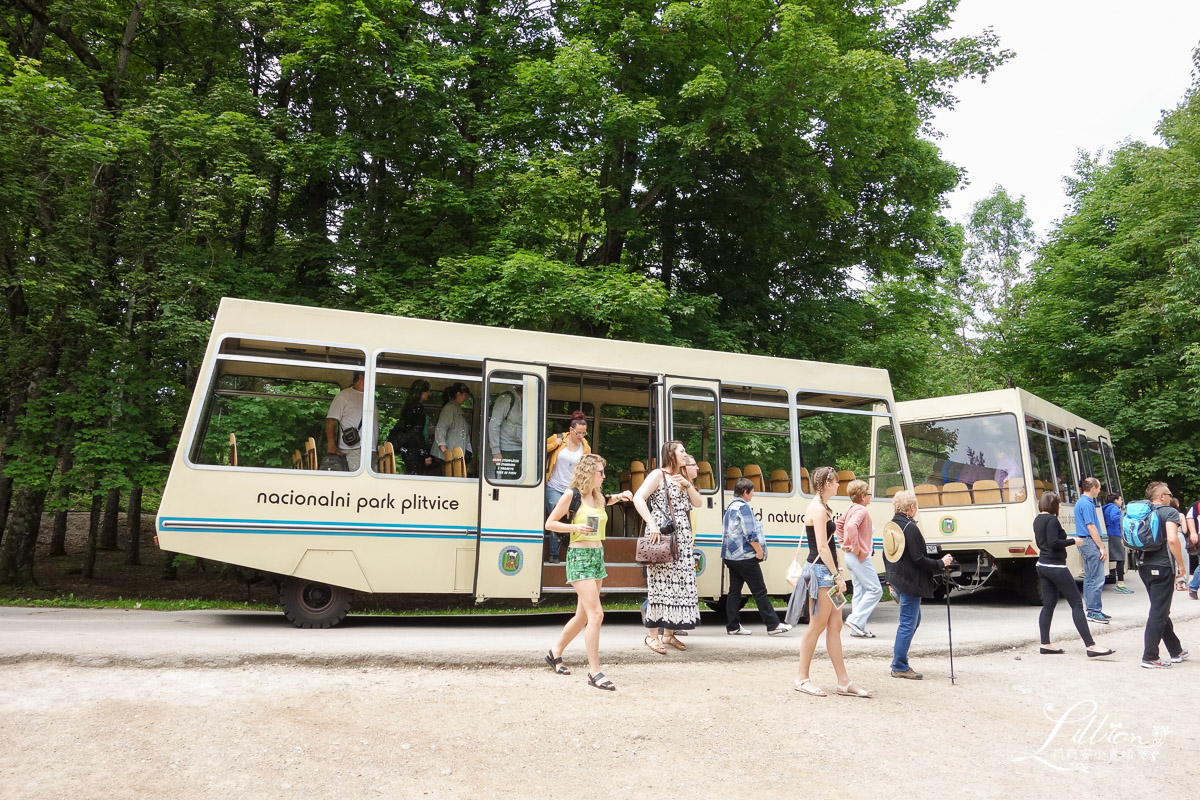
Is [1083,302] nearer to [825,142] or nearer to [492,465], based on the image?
[825,142]

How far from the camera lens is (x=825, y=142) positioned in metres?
16.9

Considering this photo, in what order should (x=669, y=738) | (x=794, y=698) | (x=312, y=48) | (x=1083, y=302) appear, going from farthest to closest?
(x=1083, y=302) < (x=312, y=48) < (x=794, y=698) < (x=669, y=738)

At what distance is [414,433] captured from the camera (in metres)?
9.11

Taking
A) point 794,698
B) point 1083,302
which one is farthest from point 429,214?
point 1083,302

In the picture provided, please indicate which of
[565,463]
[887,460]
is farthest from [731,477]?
[887,460]

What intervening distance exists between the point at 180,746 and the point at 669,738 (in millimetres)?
2785

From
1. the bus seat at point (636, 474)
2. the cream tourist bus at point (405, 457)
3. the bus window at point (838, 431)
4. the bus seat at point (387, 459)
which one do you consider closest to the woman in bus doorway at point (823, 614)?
the cream tourist bus at point (405, 457)

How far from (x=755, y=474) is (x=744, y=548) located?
5.23 feet

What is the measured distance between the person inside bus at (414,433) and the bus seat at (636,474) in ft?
11.3

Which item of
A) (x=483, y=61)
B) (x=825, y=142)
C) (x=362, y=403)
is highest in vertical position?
(x=483, y=61)

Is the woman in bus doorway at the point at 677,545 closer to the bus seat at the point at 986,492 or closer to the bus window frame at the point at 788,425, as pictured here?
the bus window frame at the point at 788,425

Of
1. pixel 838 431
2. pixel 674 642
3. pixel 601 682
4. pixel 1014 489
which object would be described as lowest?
pixel 601 682

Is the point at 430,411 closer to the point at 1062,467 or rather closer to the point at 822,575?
the point at 822,575

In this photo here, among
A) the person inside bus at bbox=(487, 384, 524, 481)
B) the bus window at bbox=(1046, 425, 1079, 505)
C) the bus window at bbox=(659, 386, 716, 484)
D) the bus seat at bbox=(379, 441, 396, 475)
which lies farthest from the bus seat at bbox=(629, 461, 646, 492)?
the bus window at bbox=(1046, 425, 1079, 505)
